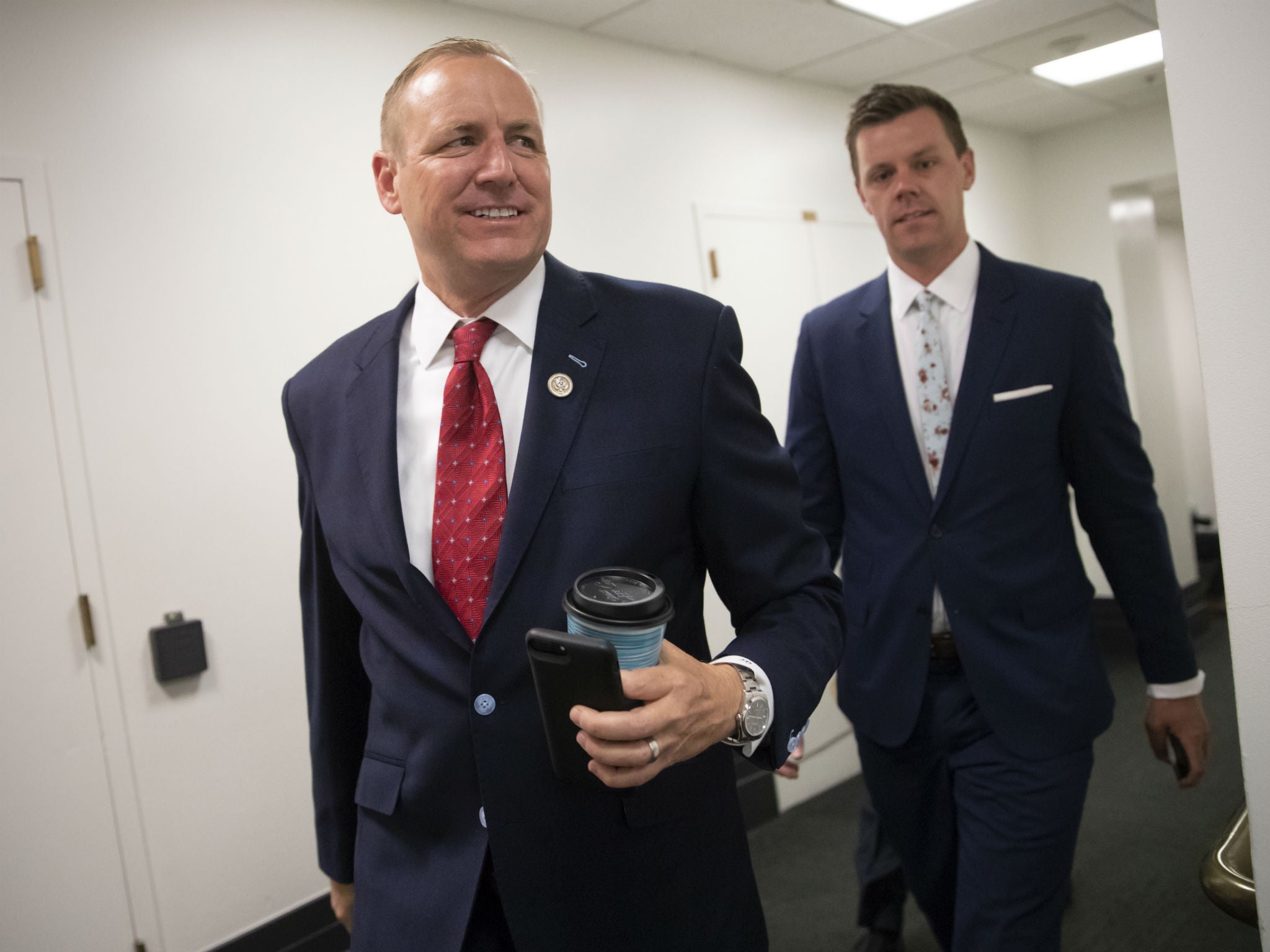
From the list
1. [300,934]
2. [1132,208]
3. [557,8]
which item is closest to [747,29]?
[557,8]

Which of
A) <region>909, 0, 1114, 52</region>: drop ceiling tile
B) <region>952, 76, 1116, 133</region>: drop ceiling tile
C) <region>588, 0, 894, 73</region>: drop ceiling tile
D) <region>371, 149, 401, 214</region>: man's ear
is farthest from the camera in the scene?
<region>952, 76, 1116, 133</region>: drop ceiling tile

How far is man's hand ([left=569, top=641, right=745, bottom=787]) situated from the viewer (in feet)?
2.90

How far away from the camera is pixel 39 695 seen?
2275 millimetres

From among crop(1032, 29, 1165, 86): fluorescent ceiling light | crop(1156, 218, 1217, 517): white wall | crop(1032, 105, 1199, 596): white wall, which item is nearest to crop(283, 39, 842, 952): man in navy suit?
crop(1032, 29, 1165, 86): fluorescent ceiling light

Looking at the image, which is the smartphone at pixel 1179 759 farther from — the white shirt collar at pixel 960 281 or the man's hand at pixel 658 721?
the man's hand at pixel 658 721

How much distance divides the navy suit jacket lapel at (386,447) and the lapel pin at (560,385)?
23cm

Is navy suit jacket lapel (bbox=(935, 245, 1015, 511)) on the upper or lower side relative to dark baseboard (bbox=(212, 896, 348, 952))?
upper

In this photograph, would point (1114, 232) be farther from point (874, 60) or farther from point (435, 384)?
point (435, 384)

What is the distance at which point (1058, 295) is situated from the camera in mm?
1891

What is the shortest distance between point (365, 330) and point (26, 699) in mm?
1509

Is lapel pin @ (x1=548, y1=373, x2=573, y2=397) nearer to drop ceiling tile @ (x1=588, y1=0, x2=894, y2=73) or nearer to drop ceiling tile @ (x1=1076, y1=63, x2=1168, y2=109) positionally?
drop ceiling tile @ (x1=588, y1=0, x2=894, y2=73)

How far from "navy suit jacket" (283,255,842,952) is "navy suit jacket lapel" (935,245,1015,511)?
26.9 inches

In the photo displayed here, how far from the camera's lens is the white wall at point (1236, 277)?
1027 mm

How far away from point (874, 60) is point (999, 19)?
52cm
